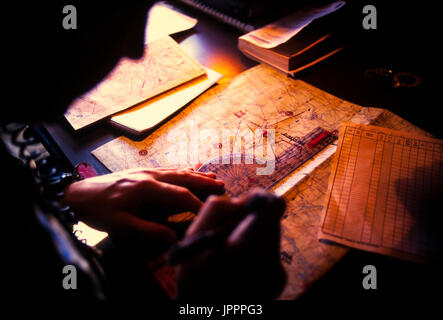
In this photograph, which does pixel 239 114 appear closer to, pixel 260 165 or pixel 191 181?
A: pixel 260 165

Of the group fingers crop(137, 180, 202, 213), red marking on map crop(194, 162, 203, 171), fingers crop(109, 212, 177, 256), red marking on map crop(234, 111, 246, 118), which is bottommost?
fingers crop(109, 212, 177, 256)

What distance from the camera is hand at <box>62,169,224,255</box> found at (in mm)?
521

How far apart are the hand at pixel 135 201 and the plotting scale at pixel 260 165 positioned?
3.4 inches

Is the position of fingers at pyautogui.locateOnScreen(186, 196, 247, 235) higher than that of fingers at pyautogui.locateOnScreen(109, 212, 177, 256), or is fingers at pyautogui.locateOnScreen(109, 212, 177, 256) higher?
fingers at pyautogui.locateOnScreen(186, 196, 247, 235)

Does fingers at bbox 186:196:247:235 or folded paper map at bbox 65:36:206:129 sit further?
folded paper map at bbox 65:36:206:129

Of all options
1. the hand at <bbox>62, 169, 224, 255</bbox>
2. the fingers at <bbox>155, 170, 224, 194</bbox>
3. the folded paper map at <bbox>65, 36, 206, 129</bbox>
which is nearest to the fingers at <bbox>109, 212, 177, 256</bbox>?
the hand at <bbox>62, 169, 224, 255</bbox>

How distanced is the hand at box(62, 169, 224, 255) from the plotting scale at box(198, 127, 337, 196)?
0.28ft

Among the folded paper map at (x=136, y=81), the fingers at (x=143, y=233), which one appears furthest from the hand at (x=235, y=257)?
the folded paper map at (x=136, y=81)

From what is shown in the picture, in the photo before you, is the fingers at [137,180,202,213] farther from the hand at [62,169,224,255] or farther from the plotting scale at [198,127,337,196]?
the plotting scale at [198,127,337,196]

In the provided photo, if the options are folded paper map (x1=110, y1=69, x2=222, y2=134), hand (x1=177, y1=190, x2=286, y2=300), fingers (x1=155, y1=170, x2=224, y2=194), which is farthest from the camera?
folded paper map (x1=110, y1=69, x2=222, y2=134)

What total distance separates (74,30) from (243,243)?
4.79 ft

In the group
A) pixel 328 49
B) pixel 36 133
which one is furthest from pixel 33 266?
pixel 328 49

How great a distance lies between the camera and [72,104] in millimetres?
874
